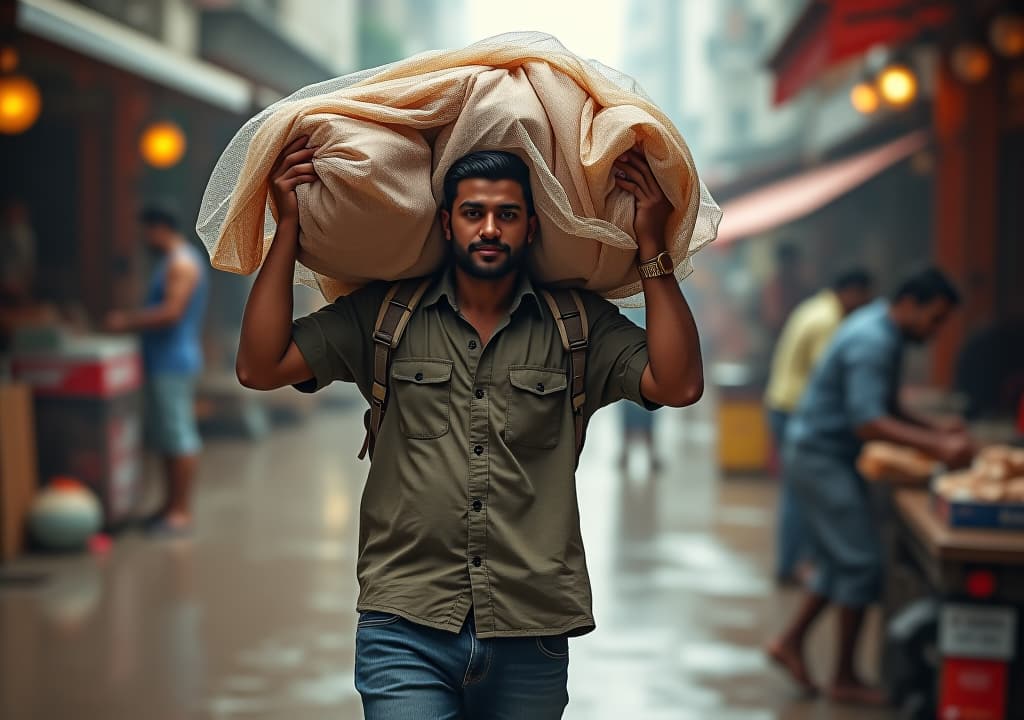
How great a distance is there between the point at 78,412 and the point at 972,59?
21.8 feet

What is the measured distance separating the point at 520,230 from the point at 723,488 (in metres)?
9.50

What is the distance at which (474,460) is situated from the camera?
3020mm

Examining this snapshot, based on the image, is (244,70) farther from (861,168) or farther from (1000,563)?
(1000,563)

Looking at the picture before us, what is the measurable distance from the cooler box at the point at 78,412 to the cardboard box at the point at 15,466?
22 centimetres

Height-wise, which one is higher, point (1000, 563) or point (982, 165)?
point (982, 165)

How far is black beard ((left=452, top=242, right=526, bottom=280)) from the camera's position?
299cm

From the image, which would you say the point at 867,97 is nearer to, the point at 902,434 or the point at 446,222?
the point at 902,434

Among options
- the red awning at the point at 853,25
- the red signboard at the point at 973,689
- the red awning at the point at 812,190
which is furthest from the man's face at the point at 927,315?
the red awning at the point at 812,190

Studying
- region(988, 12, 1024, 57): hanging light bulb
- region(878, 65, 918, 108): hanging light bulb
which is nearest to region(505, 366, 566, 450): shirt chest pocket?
region(988, 12, 1024, 57): hanging light bulb

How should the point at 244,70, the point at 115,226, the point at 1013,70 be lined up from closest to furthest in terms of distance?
the point at 1013,70
the point at 115,226
the point at 244,70

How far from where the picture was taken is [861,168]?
47.0ft

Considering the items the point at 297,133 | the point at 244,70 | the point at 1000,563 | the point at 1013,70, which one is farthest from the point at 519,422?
the point at 244,70

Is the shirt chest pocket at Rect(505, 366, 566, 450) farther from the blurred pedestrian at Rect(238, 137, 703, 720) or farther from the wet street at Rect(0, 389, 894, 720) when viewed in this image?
the wet street at Rect(0, 389, 894, 720)

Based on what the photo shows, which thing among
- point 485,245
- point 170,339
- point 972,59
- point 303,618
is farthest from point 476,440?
point 972,59
